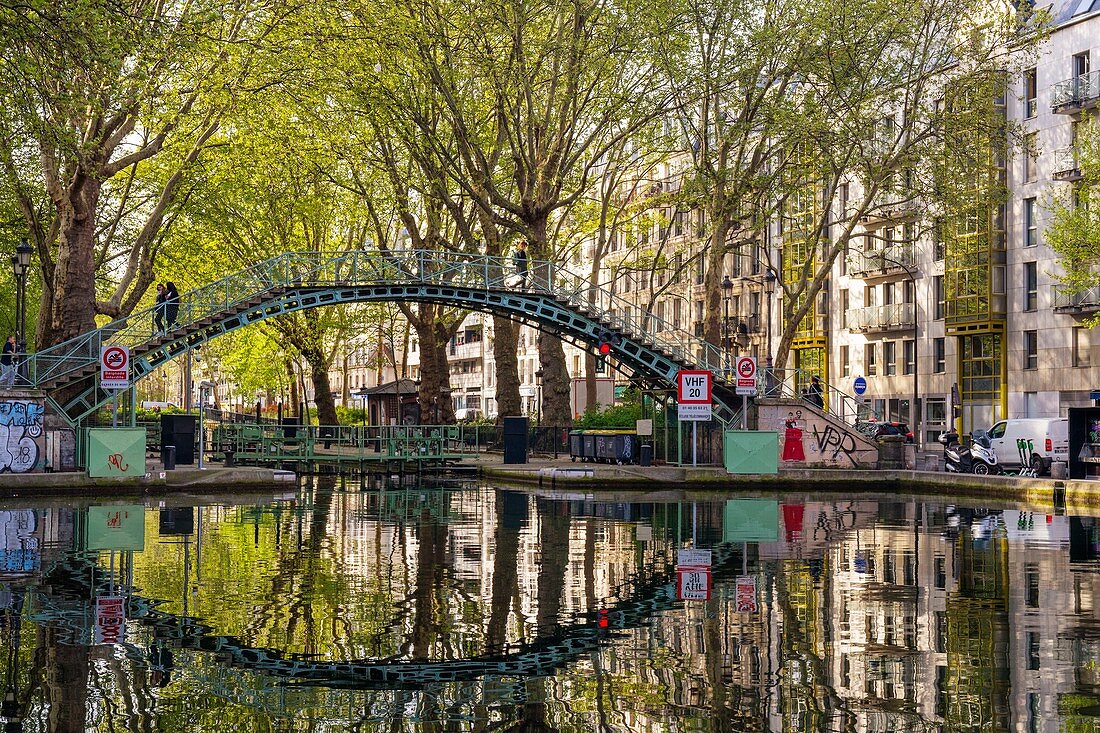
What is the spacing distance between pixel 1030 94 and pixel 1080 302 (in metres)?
10.3

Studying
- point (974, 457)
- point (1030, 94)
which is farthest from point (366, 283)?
point (1030, 94)

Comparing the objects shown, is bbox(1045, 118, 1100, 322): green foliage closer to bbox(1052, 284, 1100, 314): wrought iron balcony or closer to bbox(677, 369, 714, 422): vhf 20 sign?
bbox(1052, 284, 1100, 314): wrought iron balcony

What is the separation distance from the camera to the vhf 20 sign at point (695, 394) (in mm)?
39875

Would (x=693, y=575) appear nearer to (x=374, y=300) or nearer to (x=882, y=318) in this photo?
(x=374, y=300)

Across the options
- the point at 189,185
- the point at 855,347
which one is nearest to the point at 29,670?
the point at 189,185

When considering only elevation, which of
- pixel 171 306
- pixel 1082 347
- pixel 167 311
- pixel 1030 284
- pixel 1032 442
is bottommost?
pixel 1032 442

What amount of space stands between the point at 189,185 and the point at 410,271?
9.70 m

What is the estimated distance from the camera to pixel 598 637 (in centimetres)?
1150

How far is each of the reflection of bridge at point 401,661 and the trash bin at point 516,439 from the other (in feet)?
100

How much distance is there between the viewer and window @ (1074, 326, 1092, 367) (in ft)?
188

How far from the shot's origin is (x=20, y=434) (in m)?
34.9

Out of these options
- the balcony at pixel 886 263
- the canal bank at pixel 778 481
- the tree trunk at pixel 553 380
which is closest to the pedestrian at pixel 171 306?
the canal bank at pixel 778 481

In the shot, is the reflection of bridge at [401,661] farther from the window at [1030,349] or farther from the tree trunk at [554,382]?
the window at [1030,349]

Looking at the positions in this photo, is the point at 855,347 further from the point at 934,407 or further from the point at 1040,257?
the point at 1040,257
